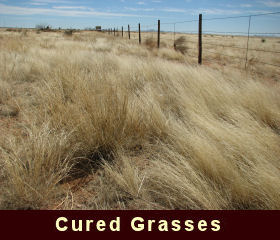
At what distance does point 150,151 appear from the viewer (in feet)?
7.59

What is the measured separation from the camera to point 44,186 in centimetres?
170

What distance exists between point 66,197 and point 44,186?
7.3 inches

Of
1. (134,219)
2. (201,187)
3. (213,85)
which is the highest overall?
(213,85)

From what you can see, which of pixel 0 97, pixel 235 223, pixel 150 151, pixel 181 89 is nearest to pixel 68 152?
pixel 150 151

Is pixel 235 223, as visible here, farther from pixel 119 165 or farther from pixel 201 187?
pixel 119 165

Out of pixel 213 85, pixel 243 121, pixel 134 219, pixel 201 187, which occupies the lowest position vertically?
pixel 134 219

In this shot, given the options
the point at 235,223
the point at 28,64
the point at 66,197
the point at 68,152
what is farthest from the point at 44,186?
the point at 28,64

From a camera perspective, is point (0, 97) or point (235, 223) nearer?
point (235, 223)

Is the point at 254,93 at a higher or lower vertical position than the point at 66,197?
higher

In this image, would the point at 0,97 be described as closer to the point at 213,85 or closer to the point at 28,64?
the point at 28,64

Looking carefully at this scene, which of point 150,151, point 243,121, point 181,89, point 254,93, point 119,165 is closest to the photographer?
point 119,165

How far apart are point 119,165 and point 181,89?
2.16 meters

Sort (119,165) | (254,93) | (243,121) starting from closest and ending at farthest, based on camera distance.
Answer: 1. (119,165)
2. (243,121)
3. (254,93)

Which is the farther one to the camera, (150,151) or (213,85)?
(213,85)
